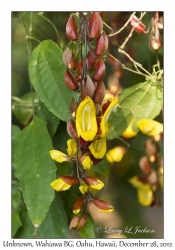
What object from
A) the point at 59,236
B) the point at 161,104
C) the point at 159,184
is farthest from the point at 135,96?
the point at 59,236

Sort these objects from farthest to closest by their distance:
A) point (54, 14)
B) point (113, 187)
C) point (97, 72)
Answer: point (113, 187) → point (54, 14) → point (97, 72)

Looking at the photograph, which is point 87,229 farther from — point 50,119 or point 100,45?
point 100,45

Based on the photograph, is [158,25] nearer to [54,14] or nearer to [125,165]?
[54,14]

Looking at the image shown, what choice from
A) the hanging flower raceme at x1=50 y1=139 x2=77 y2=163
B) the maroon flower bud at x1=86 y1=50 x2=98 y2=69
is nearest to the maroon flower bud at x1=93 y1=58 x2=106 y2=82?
the maroon flower bud at x1=86 y1=50 x2=98 y2=69

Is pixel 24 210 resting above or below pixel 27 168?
below

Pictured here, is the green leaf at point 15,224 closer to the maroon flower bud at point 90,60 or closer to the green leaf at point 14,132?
the green leaf at point 14,132

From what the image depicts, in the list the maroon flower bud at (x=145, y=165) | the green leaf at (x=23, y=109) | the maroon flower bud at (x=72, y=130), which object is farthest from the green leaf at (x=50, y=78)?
the maroon flower bud at (x=145, y=165)

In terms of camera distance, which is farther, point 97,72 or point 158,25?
point 158,25
